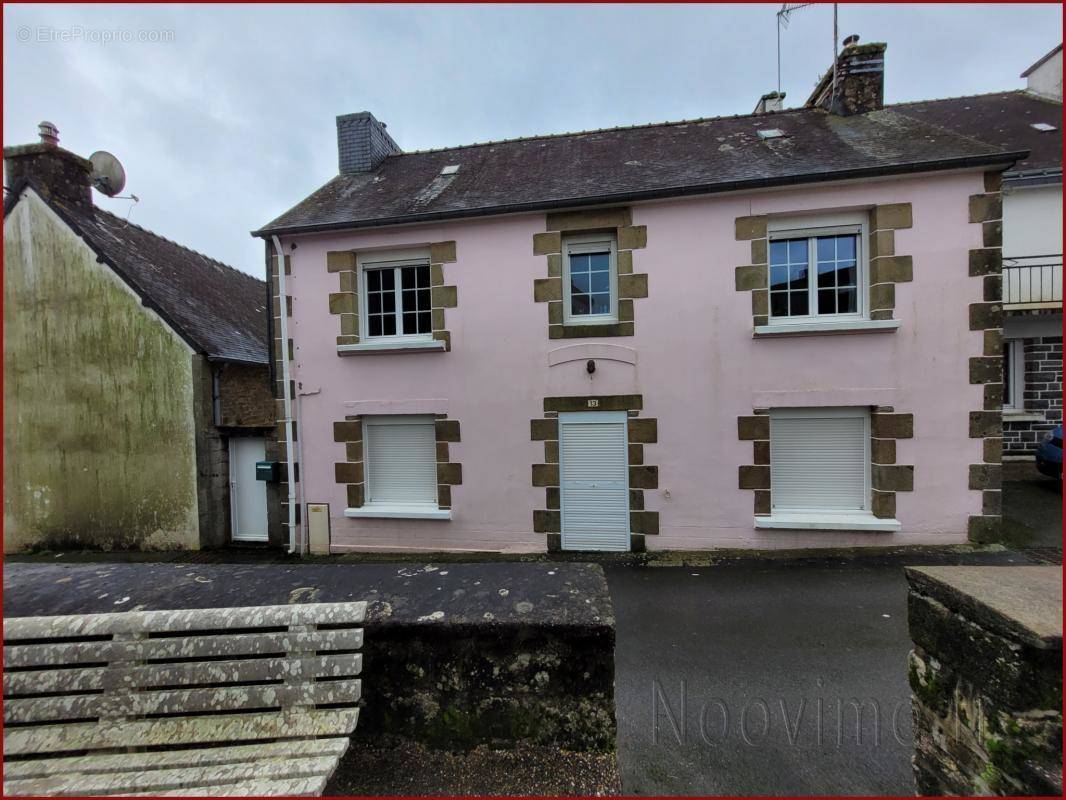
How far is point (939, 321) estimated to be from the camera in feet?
19.8

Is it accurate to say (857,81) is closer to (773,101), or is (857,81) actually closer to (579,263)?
(773,101)

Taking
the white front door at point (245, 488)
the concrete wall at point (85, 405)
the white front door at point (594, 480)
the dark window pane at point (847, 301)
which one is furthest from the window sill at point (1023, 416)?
the concrete wall at point (85, 405)

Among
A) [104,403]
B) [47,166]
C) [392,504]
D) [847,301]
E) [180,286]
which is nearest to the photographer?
[847,301]

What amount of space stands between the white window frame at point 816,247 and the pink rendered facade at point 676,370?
0.50 feet

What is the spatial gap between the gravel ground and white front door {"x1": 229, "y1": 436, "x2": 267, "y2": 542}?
22.2ft

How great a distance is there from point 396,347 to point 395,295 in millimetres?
982

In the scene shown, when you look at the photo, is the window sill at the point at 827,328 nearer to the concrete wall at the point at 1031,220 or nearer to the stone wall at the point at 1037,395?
the stone wall at the point at 1037,395

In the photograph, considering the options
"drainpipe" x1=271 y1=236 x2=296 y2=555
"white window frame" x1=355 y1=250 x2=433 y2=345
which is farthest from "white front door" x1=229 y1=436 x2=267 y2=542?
"white window frame" x1=355 y1=250 x2=433 y2=345

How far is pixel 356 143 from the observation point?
8.88 m

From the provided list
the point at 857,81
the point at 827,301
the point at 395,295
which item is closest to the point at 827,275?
the point at 827,301

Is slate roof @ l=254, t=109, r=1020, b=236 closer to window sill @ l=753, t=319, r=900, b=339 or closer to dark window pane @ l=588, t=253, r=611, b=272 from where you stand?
dark window pane @ l=588, t=253, r=611, b=272

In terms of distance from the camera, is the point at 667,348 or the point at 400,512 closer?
the point at 667,348

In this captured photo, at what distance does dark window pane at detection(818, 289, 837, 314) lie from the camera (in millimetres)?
6352

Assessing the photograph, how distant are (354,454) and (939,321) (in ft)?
28.0
